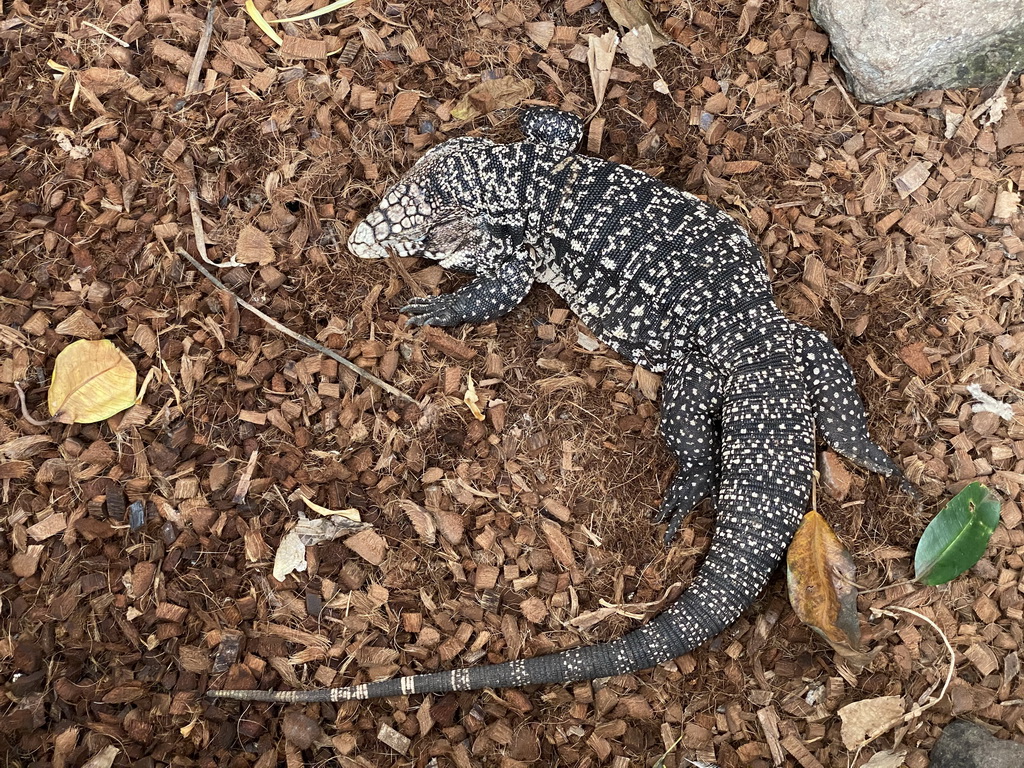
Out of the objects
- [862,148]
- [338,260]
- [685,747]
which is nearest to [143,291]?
[338,260]

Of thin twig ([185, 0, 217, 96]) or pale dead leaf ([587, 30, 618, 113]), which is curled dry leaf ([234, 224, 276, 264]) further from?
pale dead leaf ([587, 30, 618, 113])

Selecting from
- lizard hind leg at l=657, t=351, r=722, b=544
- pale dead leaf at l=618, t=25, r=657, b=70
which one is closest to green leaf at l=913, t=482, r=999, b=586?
lizard hind leg at l=657, t=351, r=722, b=544

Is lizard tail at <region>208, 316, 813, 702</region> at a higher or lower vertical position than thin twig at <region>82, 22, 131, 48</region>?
lower

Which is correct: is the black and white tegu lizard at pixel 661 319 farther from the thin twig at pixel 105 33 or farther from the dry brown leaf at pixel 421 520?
the thin twig at pixel 105 33

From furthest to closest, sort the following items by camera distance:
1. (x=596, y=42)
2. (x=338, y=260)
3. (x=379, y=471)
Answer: (x=596, y=42)
(x=338, y=260)
(x=379, y=471)

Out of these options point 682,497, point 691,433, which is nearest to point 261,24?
point 691,433

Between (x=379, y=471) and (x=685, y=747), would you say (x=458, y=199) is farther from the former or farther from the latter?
(x=685, y=747)
